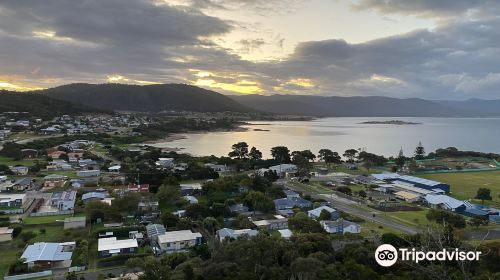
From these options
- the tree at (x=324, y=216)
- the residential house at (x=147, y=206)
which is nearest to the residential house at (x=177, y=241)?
the residential house at (x=147, y=206)

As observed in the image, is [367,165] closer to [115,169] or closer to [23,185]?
[115,169]

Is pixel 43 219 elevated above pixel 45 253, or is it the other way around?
pixel 45 253

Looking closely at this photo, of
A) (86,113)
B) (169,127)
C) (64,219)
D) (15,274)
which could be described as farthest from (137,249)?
(86,113)

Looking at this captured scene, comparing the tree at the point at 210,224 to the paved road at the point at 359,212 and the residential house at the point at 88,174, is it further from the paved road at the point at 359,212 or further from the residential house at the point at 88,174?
the residential house at the point at 88,174

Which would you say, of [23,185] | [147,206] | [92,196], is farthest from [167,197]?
[23,185]

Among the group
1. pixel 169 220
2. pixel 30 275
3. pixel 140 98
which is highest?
pixel 140 98

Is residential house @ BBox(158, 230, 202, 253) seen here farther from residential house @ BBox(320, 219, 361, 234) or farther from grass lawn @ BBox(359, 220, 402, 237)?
grass lawn @ BBox(359, 220, 402, 237)

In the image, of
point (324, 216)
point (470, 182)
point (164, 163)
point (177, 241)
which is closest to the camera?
point (177, 241)
